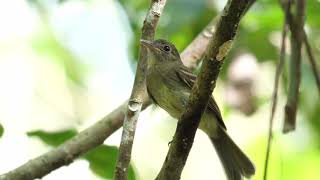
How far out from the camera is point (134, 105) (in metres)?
2.97

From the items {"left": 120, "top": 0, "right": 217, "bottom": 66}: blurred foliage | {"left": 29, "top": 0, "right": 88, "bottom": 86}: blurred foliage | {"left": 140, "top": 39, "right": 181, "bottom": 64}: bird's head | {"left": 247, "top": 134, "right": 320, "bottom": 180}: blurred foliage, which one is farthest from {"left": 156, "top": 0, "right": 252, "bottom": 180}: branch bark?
{"left": 29, "top": 0, "right": 88, "bottom": 86}: blurred foliage

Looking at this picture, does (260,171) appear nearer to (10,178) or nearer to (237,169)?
(237,169)

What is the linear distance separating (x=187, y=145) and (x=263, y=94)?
247 centimetres

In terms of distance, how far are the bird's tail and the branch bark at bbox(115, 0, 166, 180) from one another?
117cm

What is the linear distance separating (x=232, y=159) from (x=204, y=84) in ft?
6.18

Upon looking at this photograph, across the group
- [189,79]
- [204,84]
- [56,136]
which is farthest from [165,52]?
[204,84]

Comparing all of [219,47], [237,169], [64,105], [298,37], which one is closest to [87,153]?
[237,169]

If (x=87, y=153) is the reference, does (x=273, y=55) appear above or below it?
above

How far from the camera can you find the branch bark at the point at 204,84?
92.5 inches

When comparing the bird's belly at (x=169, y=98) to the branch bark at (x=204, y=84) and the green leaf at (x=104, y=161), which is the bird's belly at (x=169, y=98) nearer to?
the green leaf at (x=104, y=161)

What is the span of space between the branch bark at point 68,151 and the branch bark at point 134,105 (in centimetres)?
74

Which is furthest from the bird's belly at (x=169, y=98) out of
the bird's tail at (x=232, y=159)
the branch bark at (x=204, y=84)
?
the branch bark at (x=204, y=84)

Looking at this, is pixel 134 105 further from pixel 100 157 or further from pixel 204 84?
pixel 100 157

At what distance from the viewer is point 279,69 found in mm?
3363
